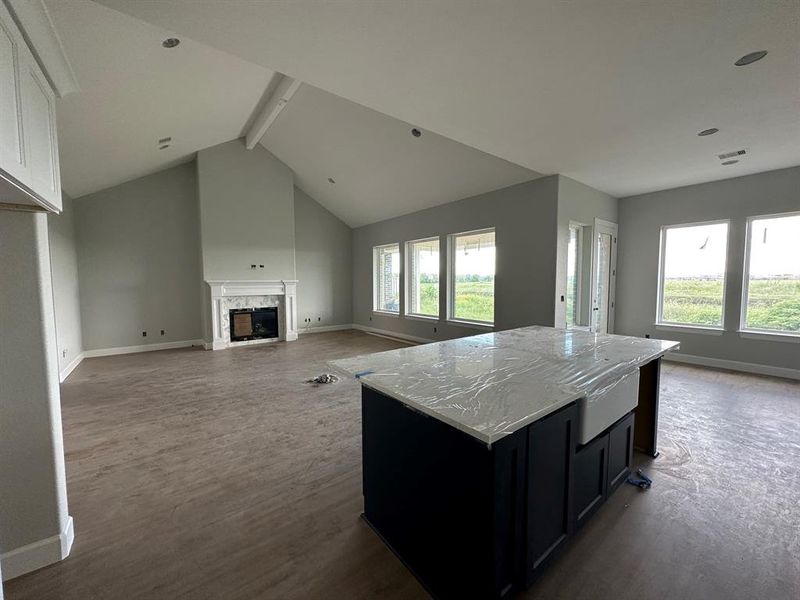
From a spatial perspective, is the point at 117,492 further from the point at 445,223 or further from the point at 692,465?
the point at 445,223

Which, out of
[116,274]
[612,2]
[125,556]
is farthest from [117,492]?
[116,274]

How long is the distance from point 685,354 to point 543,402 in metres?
5.56

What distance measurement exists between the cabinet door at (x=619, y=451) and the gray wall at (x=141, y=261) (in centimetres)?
741

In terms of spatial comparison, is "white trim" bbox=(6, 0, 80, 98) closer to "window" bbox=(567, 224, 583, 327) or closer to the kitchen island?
the kitchen island

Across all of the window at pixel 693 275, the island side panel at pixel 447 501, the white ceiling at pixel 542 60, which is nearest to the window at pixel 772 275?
the window at pixel 693 275

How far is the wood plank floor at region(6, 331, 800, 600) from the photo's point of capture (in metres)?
1.49

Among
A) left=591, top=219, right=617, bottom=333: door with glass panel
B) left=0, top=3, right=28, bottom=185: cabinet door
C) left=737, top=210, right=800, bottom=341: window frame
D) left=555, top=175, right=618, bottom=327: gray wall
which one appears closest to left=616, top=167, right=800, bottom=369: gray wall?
left=737, top=210, right=800, bottom=341: window frame

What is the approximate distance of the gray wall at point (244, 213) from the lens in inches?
257

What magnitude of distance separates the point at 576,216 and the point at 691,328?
2.56 metres

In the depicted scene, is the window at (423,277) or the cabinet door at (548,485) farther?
the window at (423,277)

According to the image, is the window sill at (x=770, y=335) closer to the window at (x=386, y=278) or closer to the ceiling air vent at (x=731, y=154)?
the ceiling air vent at (x=731, y=154)

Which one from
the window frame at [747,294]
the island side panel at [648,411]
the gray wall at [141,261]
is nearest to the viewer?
the island side panel at [648,411]

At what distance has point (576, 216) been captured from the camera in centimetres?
500

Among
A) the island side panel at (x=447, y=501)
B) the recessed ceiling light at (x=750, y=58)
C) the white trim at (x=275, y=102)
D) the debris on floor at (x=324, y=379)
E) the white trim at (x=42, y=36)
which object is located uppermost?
the white trim at (x=275, y=102)
